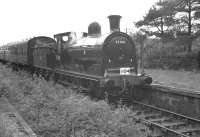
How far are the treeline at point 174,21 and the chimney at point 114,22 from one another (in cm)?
1108

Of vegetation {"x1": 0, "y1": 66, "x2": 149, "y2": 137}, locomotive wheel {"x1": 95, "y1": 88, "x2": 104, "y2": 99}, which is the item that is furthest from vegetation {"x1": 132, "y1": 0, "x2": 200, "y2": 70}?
vegetation {"x1": 0, "y1": 66, "x2": 149, "y2": 137}

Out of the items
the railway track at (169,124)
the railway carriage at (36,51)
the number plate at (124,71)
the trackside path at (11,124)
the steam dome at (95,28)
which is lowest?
the railway track at (169,124)

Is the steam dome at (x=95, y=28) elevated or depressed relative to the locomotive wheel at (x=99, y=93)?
elevated

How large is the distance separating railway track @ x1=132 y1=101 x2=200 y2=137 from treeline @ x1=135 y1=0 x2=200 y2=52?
519 inches

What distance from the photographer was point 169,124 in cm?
895

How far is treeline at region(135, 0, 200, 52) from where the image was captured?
73.5 ft

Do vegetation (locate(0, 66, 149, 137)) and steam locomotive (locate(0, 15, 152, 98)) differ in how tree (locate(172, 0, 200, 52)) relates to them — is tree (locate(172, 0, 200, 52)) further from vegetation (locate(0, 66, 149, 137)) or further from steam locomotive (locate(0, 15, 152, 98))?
vegetation (locate(0, 66, 149, 137))

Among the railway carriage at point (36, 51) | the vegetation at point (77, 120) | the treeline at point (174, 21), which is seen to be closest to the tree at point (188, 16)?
the treeline at point (174, 21)

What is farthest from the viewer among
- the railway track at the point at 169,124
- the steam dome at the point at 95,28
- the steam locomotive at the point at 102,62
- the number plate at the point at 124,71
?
the steam dome at the point at 95,28

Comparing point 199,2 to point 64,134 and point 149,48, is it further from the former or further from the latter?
point 64,134

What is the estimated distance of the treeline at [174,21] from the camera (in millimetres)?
22406

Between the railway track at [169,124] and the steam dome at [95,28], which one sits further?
the steam dome at [95,28]

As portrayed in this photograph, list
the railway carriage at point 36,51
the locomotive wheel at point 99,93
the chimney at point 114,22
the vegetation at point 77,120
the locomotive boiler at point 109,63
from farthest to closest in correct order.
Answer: the railway carriage at point 36,51, the chimney at point 114,22, the locomotive wheel at point 99,93, the locomotive boiler at point 109,63, the vegetation at point 77,120

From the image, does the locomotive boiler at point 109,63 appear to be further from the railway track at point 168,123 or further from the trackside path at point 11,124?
the trackside path at point 11,124
